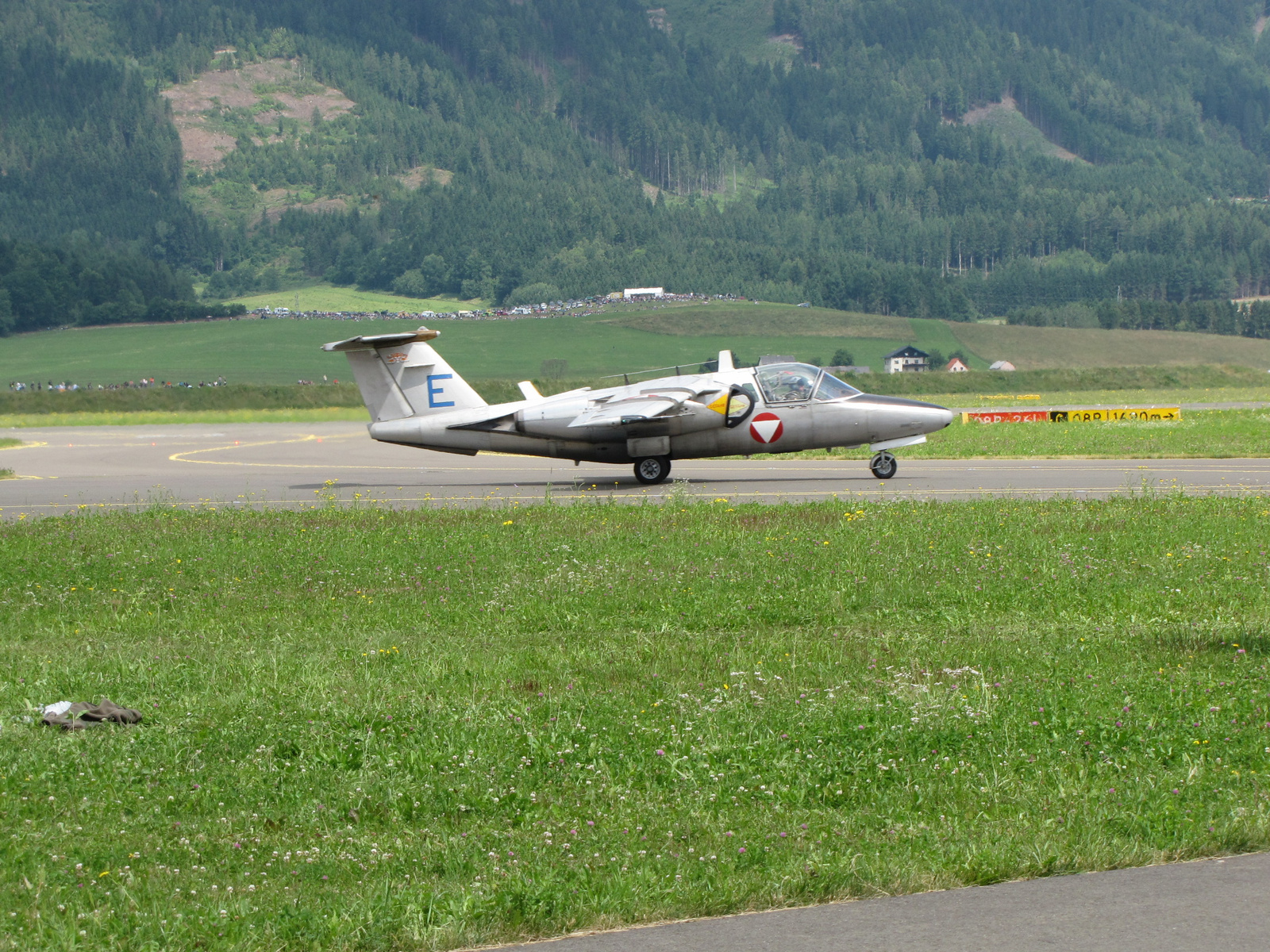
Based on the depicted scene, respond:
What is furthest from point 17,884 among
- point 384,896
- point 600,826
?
point 600,826

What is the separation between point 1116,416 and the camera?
5178 centimetres

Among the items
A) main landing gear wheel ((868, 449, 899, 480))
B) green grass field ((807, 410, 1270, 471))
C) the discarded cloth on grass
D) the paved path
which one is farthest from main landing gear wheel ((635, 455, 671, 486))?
the paved path

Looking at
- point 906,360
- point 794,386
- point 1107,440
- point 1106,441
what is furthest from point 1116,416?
point 906,360

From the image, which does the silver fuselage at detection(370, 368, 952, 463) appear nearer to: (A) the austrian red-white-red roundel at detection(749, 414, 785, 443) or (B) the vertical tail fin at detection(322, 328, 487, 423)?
(A) the austrian red-white-red roundel at detection(749, 414, 785, 443)

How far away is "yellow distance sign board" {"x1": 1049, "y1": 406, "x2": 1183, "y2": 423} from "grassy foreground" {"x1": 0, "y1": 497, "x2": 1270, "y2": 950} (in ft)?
123

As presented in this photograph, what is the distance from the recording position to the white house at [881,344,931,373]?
6314 inches

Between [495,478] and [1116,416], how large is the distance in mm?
31818

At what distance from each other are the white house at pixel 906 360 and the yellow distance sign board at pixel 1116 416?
108 m

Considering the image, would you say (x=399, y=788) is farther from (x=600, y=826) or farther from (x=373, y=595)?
(x=373, y=595)

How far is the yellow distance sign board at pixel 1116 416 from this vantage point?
50.2 m

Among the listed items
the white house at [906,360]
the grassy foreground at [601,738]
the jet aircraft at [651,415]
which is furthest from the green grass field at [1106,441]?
the white house at [906,360]

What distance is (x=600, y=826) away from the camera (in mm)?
6848

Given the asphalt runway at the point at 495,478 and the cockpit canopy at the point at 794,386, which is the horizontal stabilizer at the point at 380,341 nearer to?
the asphalt runway at the point at 495,478

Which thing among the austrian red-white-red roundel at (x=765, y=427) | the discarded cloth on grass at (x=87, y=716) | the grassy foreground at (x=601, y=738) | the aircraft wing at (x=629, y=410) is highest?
the aircraft wing at (x=629, y=410)
